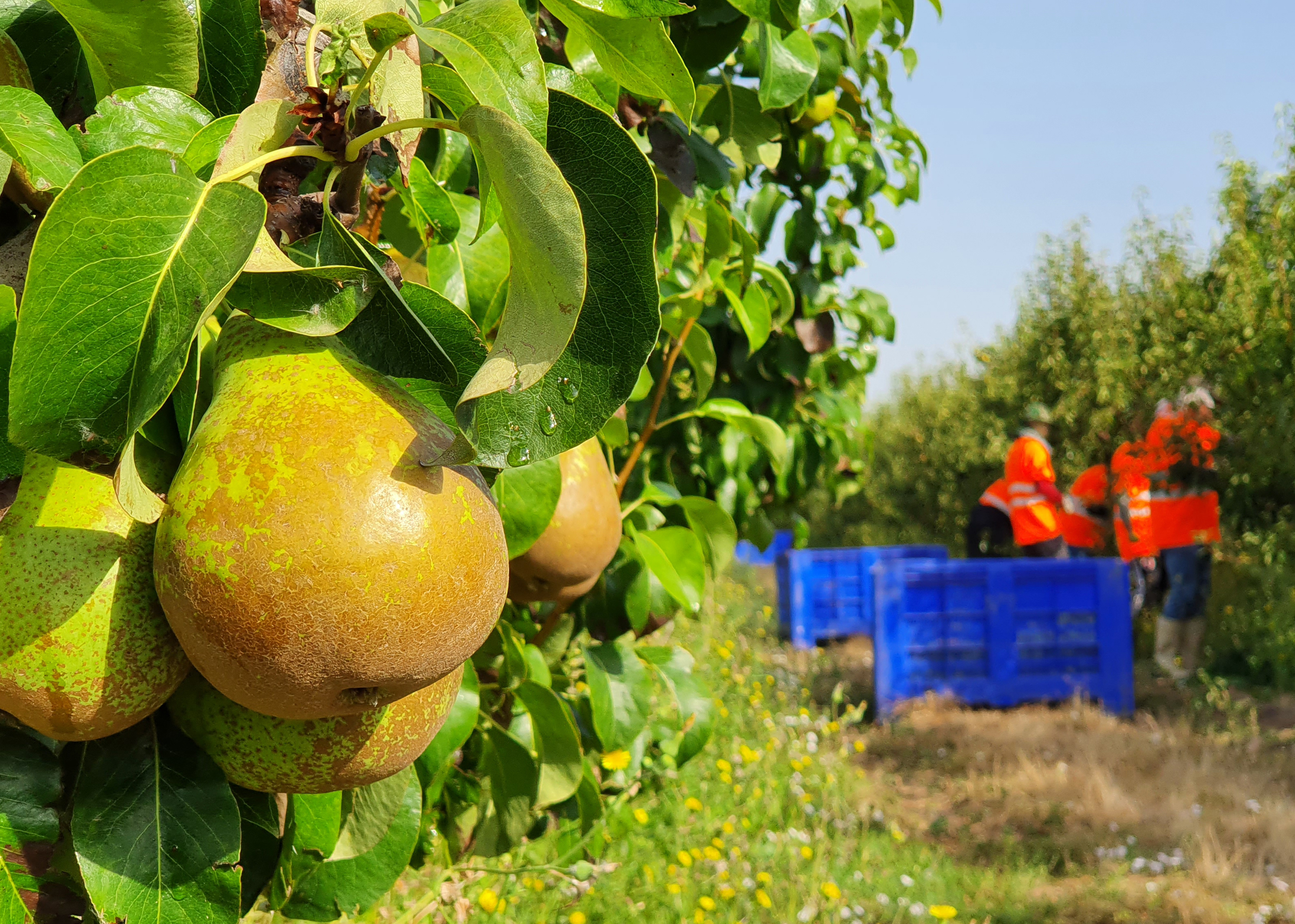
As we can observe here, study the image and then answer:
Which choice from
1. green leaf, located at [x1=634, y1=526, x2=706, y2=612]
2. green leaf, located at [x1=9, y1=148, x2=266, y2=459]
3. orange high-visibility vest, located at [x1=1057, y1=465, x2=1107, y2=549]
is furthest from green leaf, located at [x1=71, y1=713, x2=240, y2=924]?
orange high-visibility vest, located at [x1=1057, y1=465, x2=1107, y2=549]

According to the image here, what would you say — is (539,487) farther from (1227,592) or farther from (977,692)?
(1227,592)

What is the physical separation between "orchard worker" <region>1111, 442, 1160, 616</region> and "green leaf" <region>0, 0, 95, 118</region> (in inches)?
287

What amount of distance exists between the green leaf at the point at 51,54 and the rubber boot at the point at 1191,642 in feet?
26.3

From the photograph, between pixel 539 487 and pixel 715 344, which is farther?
pixel 715 344

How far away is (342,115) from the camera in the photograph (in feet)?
2.04

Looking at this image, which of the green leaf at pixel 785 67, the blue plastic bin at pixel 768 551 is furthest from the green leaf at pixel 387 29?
the blue plastic bin at pixel 768 551

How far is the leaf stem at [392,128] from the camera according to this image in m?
0.57

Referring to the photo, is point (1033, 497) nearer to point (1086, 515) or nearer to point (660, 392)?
point (1086, 515)

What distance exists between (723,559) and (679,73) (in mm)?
1336

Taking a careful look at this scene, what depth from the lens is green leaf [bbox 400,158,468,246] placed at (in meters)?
0.83

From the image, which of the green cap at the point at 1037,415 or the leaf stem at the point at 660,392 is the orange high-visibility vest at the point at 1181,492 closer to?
the green cap at the point at 1037,415

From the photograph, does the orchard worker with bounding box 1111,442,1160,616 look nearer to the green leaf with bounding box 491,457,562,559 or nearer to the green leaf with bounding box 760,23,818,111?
the green leaf with bounding box 760,23,818,111

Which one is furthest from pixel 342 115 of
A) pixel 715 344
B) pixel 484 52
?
pixel 715 344

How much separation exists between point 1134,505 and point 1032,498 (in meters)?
0.80
